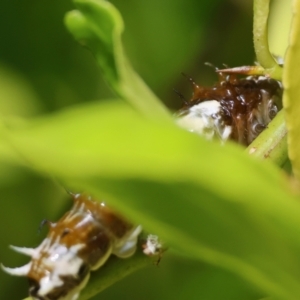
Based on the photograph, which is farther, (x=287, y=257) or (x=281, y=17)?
(x=281, y=17)

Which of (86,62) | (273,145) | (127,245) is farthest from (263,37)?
(86,62)

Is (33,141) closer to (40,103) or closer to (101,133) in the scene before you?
(101,133)

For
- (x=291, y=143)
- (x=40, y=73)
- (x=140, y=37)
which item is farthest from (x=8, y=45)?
(x=291, y=143)

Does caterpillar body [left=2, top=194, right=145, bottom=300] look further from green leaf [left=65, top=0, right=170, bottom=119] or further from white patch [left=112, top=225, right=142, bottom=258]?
green leaf [left=65, top=0, right=170, bottom=119]

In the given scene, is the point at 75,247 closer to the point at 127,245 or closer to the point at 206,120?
the point at 127,245

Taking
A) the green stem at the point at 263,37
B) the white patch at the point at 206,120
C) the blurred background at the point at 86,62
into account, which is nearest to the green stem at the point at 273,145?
the green stem at the point at 263,37

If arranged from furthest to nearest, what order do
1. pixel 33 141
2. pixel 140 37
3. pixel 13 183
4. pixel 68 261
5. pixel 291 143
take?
pixel 140 37
pixel 13 183
pixel 68 261
pixel 291 143
pixel 33 141

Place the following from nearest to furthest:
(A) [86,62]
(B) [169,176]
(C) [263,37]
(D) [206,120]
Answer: (B) [169,176] < (C) [263,37] < (D) [206,120] < (A) [86,62]
